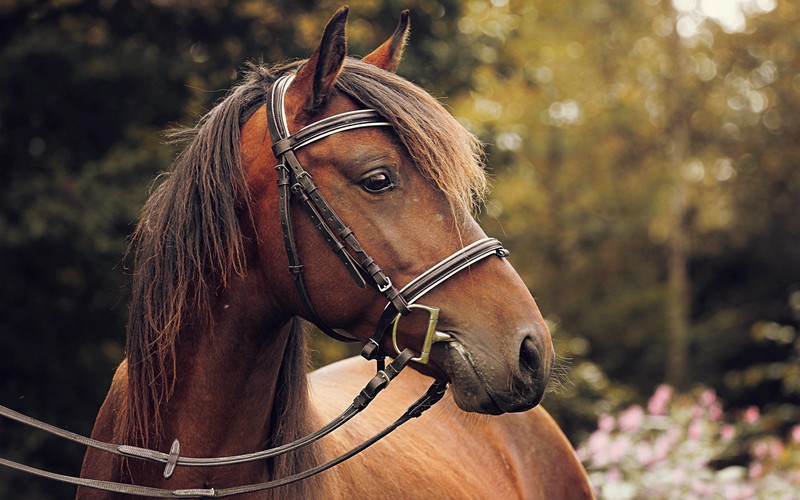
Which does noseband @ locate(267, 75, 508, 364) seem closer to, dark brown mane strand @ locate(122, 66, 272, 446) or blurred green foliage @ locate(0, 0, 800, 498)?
dark brown mane strand @ locate(122, 66, 272, 446)

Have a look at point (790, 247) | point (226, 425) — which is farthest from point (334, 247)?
point (790, 247)

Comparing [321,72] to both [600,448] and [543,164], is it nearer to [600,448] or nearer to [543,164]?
[600,448]

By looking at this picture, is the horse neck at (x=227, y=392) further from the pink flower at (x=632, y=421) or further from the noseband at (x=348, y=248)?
the pink flower at (x=632, y=421)

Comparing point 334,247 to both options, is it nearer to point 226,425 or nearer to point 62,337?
point 226,425

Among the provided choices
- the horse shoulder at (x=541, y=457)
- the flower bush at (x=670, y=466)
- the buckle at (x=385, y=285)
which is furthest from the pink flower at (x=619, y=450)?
the buckle at (x=385, y=285)

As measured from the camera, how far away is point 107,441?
255 centimetres

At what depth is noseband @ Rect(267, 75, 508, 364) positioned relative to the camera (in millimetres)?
2078

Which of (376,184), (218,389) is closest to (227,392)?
(218,389)

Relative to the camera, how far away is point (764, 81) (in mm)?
15805

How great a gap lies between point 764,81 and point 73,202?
13576mm

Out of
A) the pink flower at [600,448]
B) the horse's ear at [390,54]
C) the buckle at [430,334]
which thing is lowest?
the pink flower at [600,448]

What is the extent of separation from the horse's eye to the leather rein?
113mm

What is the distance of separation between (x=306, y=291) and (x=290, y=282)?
0.06 m

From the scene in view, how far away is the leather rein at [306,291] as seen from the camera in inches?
82.0
